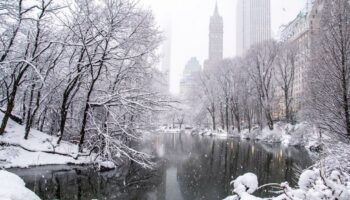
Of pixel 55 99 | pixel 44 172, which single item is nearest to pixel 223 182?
pixel 44 172

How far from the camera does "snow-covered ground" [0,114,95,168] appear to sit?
13.5 m

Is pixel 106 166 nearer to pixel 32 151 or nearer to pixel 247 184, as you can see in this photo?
pixel 32 151

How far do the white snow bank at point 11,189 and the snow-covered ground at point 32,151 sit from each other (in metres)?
7.97

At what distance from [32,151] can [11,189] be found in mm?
10379

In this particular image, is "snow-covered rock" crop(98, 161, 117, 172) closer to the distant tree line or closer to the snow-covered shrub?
the distant tree line

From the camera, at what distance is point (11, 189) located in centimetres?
521

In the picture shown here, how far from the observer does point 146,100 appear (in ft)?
52.2

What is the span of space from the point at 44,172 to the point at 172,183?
5625 mm

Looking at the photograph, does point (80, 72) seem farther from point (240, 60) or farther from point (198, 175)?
point (240, 60)

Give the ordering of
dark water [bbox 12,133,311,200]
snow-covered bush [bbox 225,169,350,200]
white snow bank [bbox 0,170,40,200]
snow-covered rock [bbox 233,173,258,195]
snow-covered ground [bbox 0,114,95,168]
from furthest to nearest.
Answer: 1. snow-covered ground [bbox 0,114,95,168]
2. dark water [bbox 12,133,311,200]
3. white snow bank [bbox 0,170,40,200]
4. snow-covered rock [bbox 233,173,258,195]
5. snow-covered bush [bbox 225,169,350,200]

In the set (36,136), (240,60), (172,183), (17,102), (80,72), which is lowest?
(172,183)

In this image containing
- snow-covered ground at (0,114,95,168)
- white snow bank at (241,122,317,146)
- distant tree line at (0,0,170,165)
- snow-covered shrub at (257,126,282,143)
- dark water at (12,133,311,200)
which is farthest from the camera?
snow-covered shrub at (257,126,282,143)

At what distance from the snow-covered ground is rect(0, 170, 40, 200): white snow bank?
26.1 feet

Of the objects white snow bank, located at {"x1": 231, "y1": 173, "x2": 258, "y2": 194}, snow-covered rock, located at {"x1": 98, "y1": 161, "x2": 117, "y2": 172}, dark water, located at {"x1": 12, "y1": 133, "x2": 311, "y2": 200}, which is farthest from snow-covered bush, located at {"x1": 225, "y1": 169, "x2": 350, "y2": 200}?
snow-covered rock, located at {"x1": 98, "y1": 161, "x2": 117, "y2": 172}
